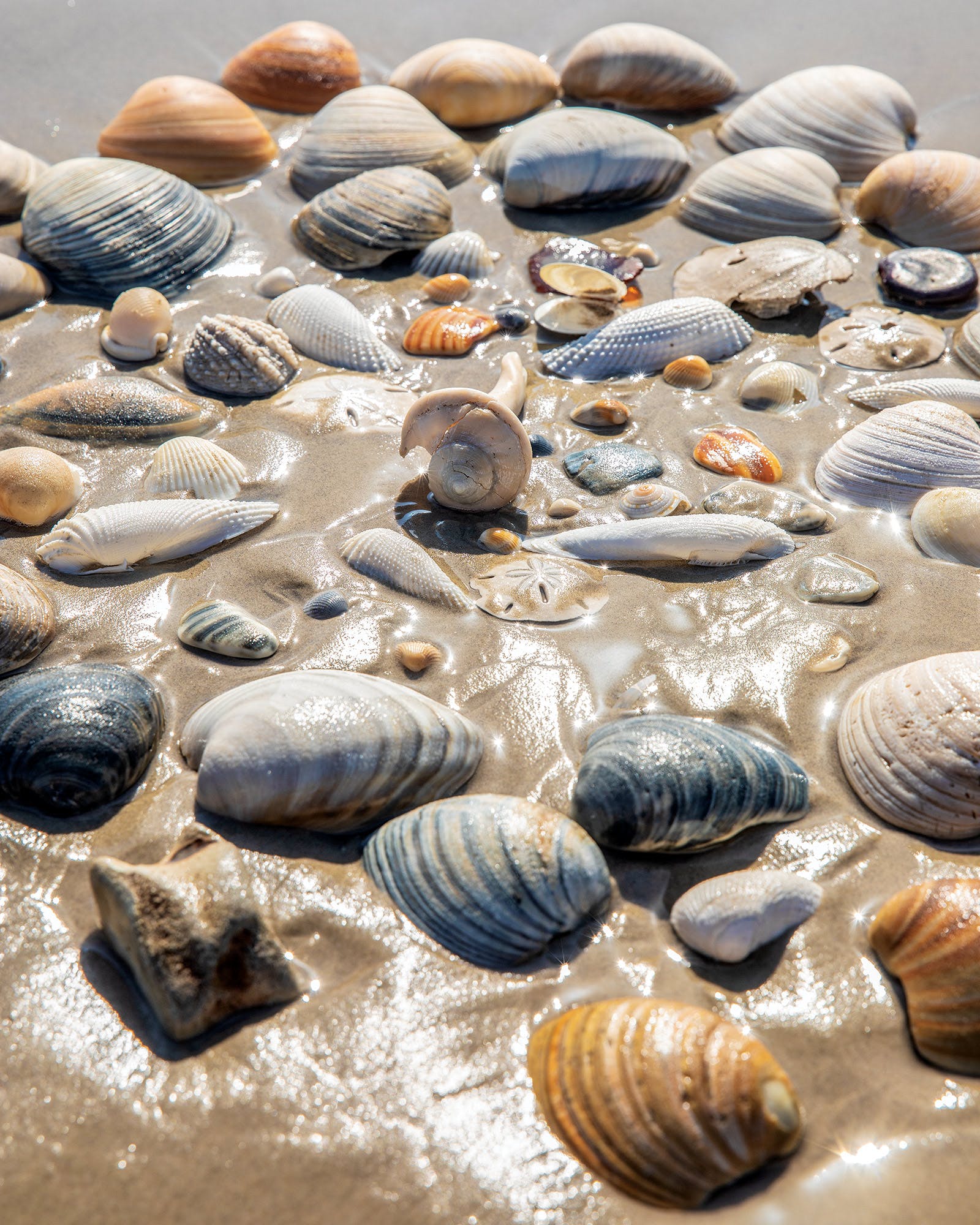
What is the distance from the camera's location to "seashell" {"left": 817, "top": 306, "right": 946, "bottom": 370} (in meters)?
4.29

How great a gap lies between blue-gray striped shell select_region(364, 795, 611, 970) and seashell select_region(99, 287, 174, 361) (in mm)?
3046

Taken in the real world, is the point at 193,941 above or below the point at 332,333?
below

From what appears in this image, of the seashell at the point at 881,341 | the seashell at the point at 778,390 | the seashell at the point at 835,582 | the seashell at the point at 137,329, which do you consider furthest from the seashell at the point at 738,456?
the seashell at the point at 137,329

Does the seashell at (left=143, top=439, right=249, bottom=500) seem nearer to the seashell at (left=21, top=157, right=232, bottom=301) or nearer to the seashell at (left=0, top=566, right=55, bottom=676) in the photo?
the seashell at (left=0, top=566, right=55, bottom=676)

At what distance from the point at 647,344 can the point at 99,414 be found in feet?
8.19

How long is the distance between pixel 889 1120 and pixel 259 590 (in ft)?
7.85

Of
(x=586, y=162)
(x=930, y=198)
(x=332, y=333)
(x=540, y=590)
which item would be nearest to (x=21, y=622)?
(x=540, y=590)

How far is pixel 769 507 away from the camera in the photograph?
3467mm

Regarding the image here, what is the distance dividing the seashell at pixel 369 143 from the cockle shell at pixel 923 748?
4300 millimetres

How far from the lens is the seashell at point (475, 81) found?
5.89 m

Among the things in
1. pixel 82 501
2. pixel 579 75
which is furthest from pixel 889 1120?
pixel 579 75

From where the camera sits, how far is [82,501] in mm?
3549

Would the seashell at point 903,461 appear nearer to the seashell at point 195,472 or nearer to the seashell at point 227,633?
the seashell at point 227,633

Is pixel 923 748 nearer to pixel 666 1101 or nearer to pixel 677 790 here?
pixel 677 790
